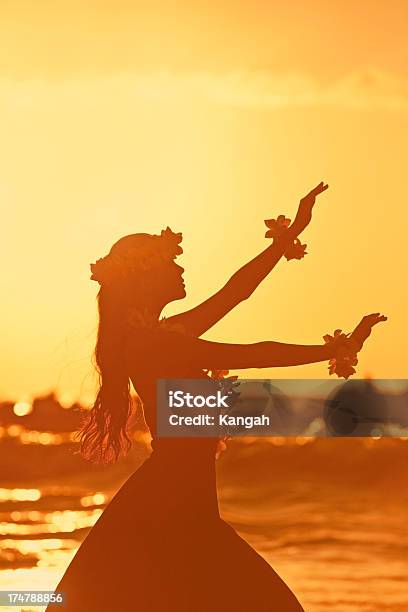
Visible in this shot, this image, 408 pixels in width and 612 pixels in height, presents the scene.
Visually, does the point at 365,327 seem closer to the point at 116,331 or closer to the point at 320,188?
the point at 320,188

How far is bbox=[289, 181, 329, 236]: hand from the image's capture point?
2426 mm

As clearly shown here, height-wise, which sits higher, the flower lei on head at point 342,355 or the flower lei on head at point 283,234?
the flower lei on head at point 283,234

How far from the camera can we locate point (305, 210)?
2426mm

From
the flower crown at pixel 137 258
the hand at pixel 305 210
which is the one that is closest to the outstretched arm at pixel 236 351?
the flower crown at pixel 137 258

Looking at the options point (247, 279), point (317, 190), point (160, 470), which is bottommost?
point (160, 470)

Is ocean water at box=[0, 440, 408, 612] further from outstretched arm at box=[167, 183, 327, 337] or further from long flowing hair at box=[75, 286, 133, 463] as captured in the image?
outstretched arm at box=[167, 183, 327, 337]

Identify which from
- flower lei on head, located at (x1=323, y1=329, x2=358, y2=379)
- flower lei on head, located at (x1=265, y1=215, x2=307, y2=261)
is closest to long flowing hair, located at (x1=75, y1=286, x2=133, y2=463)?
flower lei on head, located at (x1=265, y1=215, x2=307, y2=261)

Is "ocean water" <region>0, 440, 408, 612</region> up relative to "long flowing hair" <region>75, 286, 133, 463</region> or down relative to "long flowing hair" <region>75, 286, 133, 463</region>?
down

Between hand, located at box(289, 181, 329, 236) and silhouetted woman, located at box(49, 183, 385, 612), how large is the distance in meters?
0.29

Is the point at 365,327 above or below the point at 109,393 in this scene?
above

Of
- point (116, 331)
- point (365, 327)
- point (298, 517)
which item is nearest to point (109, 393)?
point (116, 331)

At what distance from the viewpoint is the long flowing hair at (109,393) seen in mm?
2334

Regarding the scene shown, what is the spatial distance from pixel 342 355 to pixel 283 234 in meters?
0.38

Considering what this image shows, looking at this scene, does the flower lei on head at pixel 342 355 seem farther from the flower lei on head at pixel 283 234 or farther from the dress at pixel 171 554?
the dress at pixel 171 554
